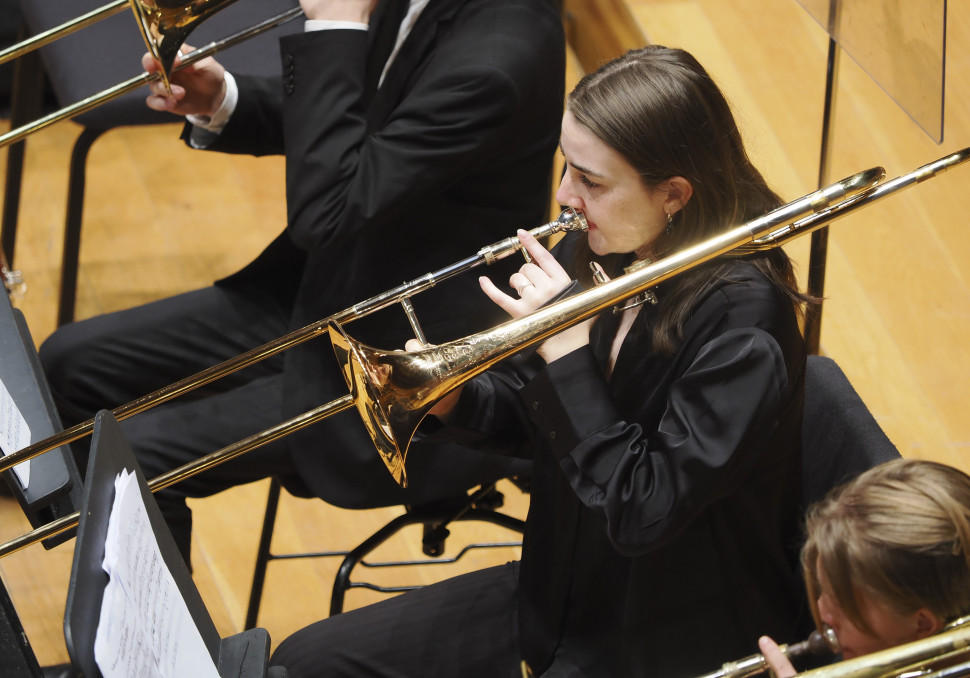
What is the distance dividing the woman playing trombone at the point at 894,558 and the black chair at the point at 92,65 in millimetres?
1488

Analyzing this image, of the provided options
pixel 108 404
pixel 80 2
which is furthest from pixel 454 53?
pixel 80 2

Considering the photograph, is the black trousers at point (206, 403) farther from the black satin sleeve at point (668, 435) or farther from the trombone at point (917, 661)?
the trombone at point (917, 661)

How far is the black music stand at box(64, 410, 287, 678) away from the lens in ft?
2.35

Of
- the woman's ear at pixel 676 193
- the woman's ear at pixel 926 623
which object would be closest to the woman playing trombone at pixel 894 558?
the woman's ear at pixel 926 623

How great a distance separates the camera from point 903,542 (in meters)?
0.90

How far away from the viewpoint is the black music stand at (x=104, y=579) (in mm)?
718

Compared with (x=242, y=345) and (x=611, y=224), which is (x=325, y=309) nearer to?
(x=242, y=345)

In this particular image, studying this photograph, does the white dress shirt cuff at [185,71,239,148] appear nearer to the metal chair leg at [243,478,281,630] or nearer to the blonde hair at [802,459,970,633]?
the metal chair leg at [243,478,281,630]

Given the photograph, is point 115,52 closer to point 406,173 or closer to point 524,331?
point 406,173

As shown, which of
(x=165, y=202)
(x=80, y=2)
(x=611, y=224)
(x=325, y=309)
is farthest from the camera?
(x=165, y=202)

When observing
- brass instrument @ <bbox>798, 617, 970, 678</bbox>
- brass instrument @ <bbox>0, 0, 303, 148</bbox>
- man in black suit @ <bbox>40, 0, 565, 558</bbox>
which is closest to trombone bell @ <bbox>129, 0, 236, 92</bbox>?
brass instrument @ <bbox>0, 0, 303, 148</bbox>

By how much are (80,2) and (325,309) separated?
963 mm

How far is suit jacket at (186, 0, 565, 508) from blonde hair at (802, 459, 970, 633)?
679 mm

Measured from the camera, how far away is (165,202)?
9.49ft
